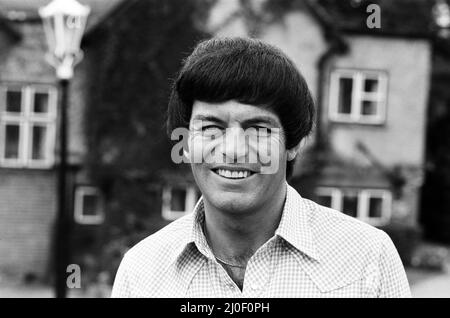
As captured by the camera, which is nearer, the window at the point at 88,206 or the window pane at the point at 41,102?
the window pane at the point at 41,102

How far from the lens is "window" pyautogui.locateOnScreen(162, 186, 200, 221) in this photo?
11.0 m

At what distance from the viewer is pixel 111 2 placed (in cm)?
1125

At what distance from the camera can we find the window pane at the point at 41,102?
36.1 ft

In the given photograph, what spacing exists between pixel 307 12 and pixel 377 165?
264 cm

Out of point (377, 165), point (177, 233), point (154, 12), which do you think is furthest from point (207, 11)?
point (177, 233)

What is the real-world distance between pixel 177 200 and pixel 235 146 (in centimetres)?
959

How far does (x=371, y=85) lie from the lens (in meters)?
12.2

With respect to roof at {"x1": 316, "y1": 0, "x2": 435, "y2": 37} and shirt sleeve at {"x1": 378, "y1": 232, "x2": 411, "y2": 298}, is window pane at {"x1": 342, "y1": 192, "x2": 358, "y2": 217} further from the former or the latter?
shirt sleeve at {"x1": 378, "y1": 232, "x2": 411, "y2": 298}

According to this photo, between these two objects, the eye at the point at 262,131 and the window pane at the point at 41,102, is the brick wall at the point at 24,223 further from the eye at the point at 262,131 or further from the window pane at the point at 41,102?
the eye at the point at 262,131

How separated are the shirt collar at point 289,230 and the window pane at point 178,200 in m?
9.34

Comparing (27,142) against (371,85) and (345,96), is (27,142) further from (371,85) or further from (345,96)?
(371,85)

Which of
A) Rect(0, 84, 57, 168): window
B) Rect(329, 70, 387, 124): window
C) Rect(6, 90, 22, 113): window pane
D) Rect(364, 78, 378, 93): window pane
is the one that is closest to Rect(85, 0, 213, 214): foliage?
Rect(0, 84, 57, 168): window

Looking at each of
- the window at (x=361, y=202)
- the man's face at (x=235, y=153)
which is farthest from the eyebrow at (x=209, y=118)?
the window at (x=361, y=202)
